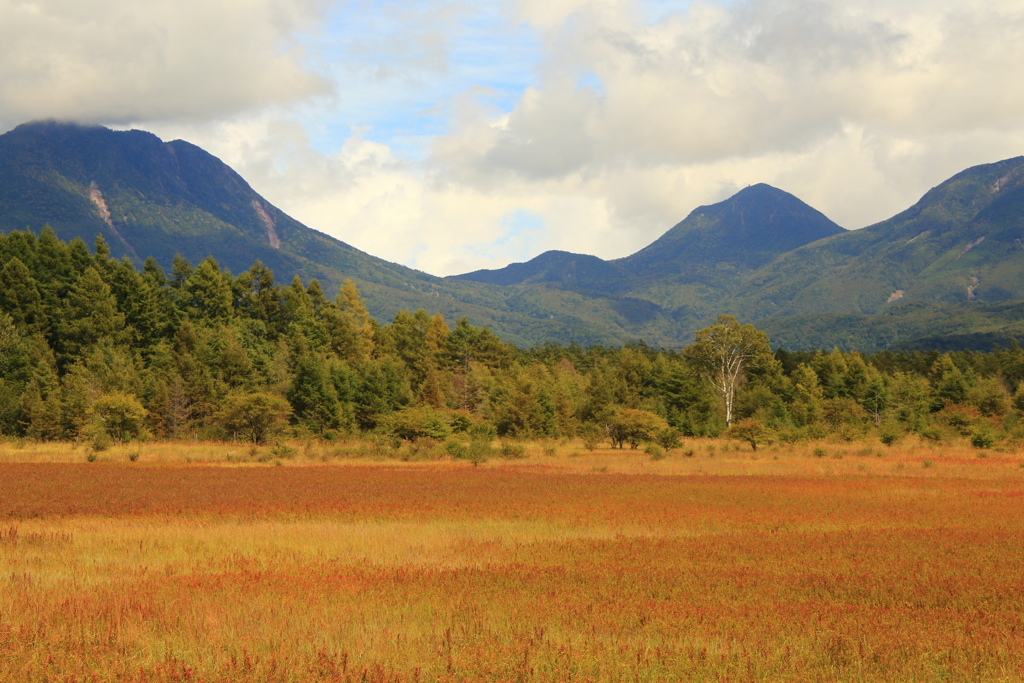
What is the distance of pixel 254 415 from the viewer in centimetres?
6066

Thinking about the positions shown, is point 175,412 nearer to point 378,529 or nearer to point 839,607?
point 378,529

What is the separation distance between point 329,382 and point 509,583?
199ft

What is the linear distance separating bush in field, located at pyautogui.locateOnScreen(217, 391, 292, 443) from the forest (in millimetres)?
164

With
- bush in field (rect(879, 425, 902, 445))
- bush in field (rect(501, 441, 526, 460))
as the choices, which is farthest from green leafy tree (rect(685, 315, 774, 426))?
bush in field (rect(501, 441, 526, 460))

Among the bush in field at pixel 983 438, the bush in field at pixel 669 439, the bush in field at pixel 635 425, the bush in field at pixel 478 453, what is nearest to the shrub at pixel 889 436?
the bush in field at pixel 983 438

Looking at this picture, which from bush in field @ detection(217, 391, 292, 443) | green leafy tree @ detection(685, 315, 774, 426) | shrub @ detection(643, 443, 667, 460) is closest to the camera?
shrub @ detection(643, 443, 667, 460)

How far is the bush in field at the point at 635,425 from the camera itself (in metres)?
60.4

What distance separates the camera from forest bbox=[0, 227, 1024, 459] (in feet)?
194

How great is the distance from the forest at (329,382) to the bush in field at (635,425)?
6.7 inches

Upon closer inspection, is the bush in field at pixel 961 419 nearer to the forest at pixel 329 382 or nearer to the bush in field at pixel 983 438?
the forest at pixel 329 382

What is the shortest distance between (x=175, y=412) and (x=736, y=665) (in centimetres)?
6222

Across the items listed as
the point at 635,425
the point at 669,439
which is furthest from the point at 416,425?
the point at 669,439

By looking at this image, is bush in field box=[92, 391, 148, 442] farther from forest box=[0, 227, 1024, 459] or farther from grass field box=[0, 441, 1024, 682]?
grass field box=[0, 441, 1024, 682]

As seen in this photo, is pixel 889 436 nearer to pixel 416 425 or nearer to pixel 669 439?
pixel 669 439
